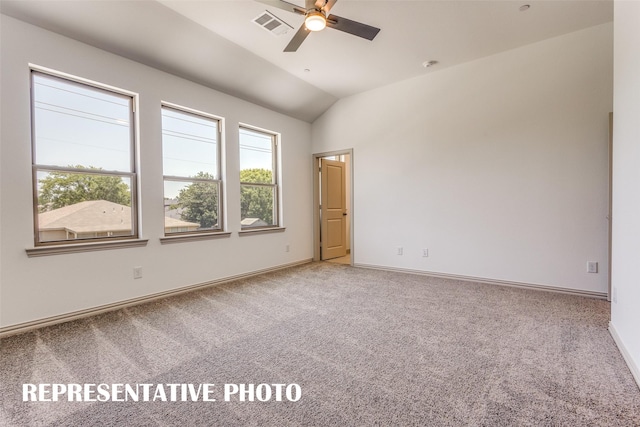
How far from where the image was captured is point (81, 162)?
2891 millimetres

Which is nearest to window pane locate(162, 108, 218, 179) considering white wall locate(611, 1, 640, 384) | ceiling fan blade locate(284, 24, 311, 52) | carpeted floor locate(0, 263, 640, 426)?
carpeted floor locate(0, 263, 640, 426)

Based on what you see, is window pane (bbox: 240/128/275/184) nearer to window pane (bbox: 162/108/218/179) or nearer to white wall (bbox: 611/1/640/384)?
window pane (bbox: 162/108/218/179)

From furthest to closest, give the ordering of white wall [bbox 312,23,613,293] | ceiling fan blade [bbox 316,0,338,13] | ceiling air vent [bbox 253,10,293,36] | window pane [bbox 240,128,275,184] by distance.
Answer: window pane [bbox 240,128,275,184] → white wall [bbox 312,23,613,293] → ceiling air vent [bbox 253,10,293,36] → ceiling fan blade [bbox 316,0,338,13]

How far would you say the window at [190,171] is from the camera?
3.59 metres

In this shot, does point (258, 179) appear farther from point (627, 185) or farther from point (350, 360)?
point (627, 185)

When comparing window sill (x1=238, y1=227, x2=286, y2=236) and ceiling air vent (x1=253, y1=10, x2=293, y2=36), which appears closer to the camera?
ceiling air vent (x1=253, y1=10, x2=293, y2=36)

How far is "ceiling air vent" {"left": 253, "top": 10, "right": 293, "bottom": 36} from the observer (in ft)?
9.35

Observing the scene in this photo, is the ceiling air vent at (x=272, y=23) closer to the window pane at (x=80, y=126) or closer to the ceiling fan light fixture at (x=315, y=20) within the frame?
the ceiling fan light fixture at (x=315, y=20)

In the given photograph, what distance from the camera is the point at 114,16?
2664 mm

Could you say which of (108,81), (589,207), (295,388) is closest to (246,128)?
(108,81)

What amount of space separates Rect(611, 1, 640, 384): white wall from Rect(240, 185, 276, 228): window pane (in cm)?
413

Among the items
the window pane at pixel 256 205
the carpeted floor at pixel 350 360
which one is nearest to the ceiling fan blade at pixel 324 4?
the carpeted floor at pixel 350 360

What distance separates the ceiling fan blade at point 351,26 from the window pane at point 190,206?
2.60 meters

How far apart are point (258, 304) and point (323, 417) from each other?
186 centimetres
